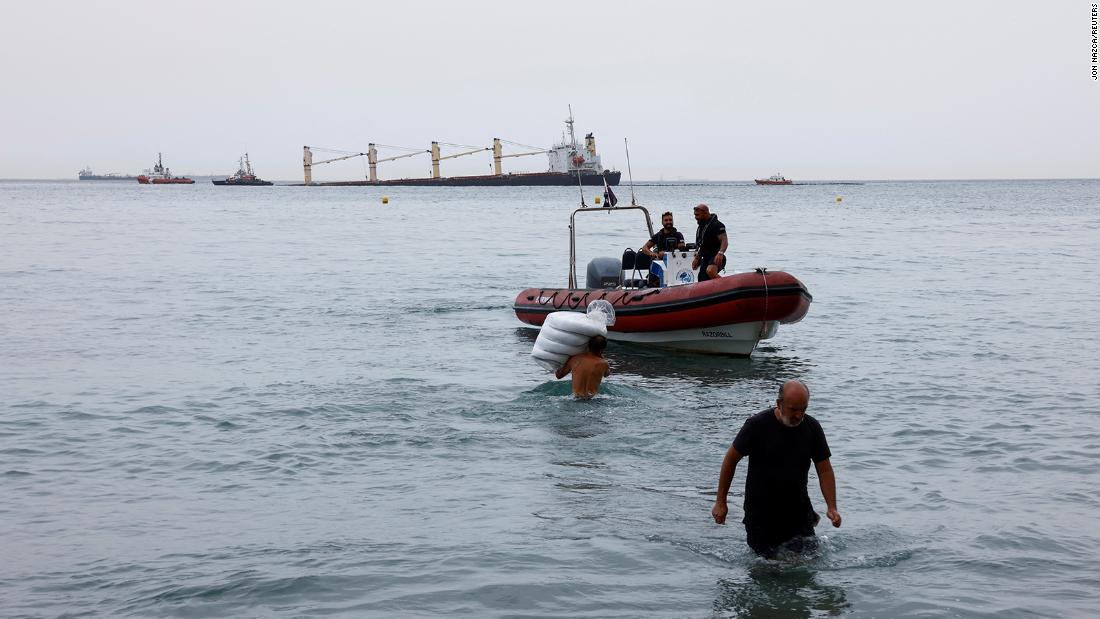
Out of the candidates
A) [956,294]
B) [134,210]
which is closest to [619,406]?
[956,294]

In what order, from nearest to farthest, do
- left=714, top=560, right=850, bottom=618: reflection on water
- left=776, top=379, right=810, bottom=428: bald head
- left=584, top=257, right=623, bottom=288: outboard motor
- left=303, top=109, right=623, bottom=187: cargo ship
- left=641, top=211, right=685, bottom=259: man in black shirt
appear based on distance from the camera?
left=776, top=379, right=810, bottom=428: bald head, left=714, top=560, right=850, bottom=618: reflection on water, left=641, top=211, right=685, bottom=259: man in black shirt, left=584, top=257, right=623, bottom=288: outboard motor, left=303, top=109, right=623, bottom=187: cargo ship

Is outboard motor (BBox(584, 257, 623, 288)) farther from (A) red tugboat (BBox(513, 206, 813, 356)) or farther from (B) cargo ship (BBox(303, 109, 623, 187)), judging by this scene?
(B) cargo ship (BBox(303, 109, 623, 187))

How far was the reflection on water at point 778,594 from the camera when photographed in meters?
6.17

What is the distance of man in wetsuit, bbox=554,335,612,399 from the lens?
11141 mm

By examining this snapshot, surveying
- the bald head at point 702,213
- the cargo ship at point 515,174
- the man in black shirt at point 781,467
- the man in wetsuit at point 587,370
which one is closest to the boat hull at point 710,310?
the bald head at point 702,213

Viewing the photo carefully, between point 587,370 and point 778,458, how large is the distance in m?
5.33

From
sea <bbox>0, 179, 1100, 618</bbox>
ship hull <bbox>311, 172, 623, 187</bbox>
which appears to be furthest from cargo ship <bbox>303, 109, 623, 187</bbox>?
sea <bbox>0, 179, 1100, 618</bbox>

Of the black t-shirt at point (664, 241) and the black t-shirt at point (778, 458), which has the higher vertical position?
the black t-shirt at point (664, 241)

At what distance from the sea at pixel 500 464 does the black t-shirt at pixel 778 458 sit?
507 mm

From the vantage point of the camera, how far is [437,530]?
25.0ft

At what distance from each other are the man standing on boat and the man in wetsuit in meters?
3.50

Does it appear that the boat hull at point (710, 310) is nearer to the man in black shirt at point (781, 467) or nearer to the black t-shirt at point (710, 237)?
the black t-shirt at point (710, 237)

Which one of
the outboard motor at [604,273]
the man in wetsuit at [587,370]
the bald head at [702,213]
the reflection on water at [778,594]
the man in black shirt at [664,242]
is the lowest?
the reflection on water at [778,594]

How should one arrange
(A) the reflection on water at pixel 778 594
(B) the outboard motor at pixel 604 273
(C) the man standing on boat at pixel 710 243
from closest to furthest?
1. (A) the reflection on water at pixel 778 594
2. (C) the man standing on boat at pixel 710 243
3. (B) the outboard motor at pixel 604 273
